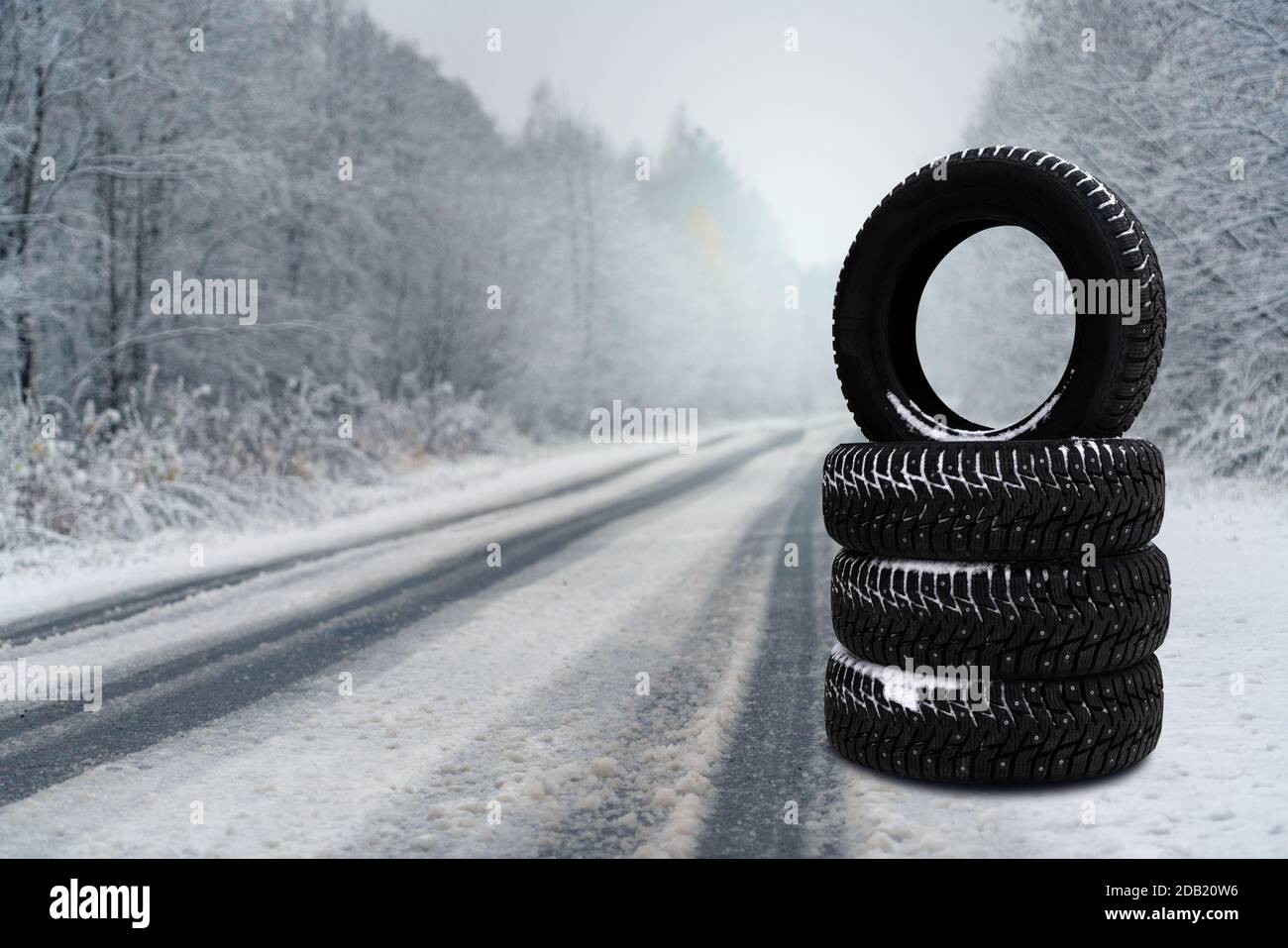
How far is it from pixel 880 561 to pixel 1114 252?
4.63ft

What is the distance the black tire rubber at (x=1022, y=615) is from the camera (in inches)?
123

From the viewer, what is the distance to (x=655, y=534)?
Answer: 32.5ft

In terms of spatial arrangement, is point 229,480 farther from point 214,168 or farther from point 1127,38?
point 1127,38

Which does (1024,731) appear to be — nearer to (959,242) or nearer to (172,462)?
(959,242)

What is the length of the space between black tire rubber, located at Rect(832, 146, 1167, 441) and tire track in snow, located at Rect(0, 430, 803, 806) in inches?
133

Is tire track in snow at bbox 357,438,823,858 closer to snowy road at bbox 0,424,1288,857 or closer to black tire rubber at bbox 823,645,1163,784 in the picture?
snowy road at bbox 0,424,1288,857

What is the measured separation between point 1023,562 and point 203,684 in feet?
13.4

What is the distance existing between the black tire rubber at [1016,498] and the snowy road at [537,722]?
0.86m

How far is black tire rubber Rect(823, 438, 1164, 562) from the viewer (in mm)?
3176

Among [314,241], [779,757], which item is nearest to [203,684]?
[779,757]

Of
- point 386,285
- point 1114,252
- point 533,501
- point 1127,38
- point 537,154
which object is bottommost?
point 533,501

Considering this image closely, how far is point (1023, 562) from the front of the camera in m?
3.20

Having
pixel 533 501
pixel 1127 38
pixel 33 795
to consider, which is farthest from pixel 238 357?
pixel 1127 38
